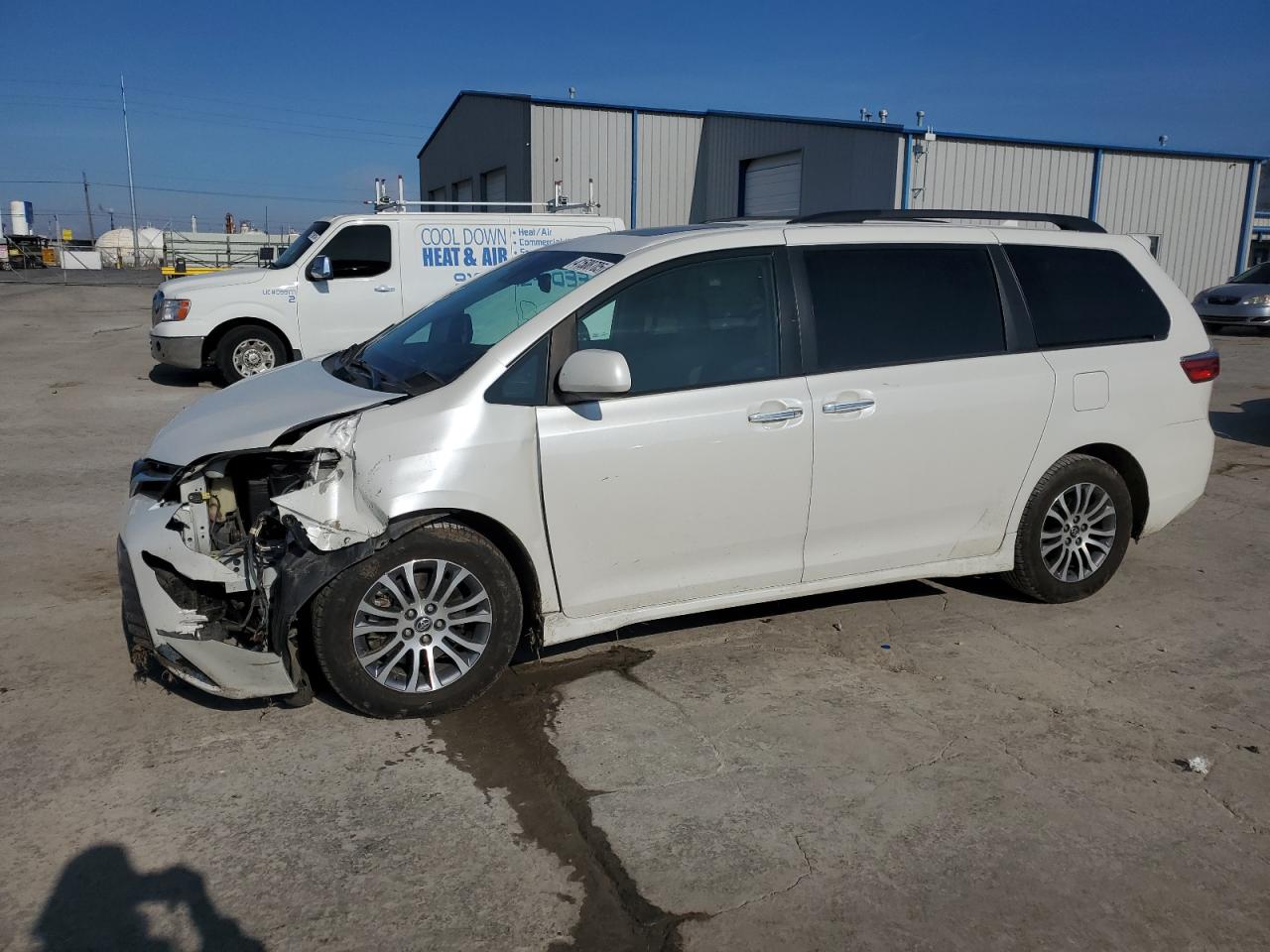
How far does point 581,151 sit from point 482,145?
531 cm

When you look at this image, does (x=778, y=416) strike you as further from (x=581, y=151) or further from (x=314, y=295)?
(x=581, y=151)

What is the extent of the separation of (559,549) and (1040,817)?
1.96 metres

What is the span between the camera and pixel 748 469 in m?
4.32

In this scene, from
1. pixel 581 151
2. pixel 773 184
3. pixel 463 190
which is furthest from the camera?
pixel 463 190

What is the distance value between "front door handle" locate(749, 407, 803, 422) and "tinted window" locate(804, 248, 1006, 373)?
0.87ft

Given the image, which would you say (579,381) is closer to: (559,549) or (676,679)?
(559,549)

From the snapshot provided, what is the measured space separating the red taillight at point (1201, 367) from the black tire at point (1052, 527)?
0.63m

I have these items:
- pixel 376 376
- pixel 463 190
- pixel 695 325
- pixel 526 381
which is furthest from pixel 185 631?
pixel 463 190

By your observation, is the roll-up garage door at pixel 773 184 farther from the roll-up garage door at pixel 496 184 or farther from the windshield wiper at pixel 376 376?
the windshield wiper at pixel 376 376

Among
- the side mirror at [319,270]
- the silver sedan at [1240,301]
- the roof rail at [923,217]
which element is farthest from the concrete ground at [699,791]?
the silver sedan at [1240,301]

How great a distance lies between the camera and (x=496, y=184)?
28.8 meters

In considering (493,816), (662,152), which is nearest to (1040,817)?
(493,816)

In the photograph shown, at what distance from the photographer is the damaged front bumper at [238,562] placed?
381 centimetres

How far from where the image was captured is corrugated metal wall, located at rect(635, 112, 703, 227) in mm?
25000
